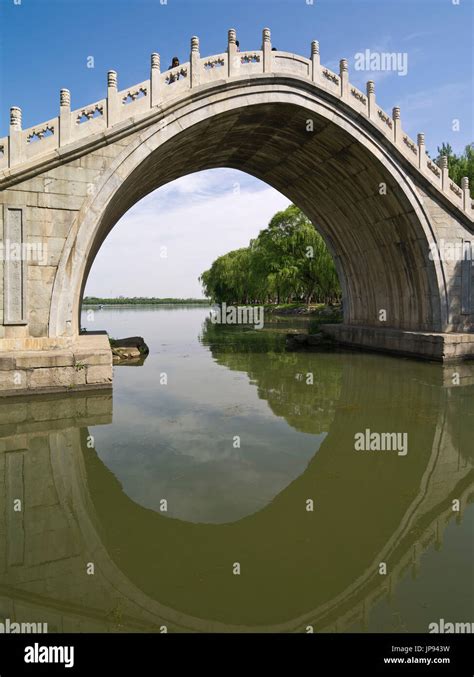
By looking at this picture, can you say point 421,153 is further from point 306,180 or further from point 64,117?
point 64,117

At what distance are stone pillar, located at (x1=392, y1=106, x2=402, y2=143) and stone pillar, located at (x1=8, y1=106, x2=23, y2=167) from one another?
12024 millimetres

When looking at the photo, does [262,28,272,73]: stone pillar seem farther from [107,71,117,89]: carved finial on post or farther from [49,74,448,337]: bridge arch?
[107,71,117,89]: carved finial on post

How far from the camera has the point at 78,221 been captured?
10.2 m

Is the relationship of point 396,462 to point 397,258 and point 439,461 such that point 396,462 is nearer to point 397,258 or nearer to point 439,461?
point 439,461

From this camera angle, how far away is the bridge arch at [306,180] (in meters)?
10.9

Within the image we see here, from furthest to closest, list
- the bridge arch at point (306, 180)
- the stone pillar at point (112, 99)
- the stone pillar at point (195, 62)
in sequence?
the stone pillar at point (195, 62)
the bridge arch at point (306, 180)
the stone pillar at point (112, 99)

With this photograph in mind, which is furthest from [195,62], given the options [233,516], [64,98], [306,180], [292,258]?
[292,258]

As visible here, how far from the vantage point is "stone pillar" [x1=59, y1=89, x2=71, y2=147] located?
399 inches

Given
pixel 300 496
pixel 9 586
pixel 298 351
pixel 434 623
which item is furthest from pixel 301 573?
pixel 298 351

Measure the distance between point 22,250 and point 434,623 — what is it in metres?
9.96

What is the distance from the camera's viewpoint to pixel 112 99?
10.8m

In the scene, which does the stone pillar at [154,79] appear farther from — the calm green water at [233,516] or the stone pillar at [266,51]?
the calm green water at [233,516]

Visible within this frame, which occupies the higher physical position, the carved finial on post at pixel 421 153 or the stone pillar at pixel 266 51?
the stone pillar at pixel 266 51

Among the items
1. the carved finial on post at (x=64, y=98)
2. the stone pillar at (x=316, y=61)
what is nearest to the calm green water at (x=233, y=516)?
the carved finial on post at (x=64, y=98)
